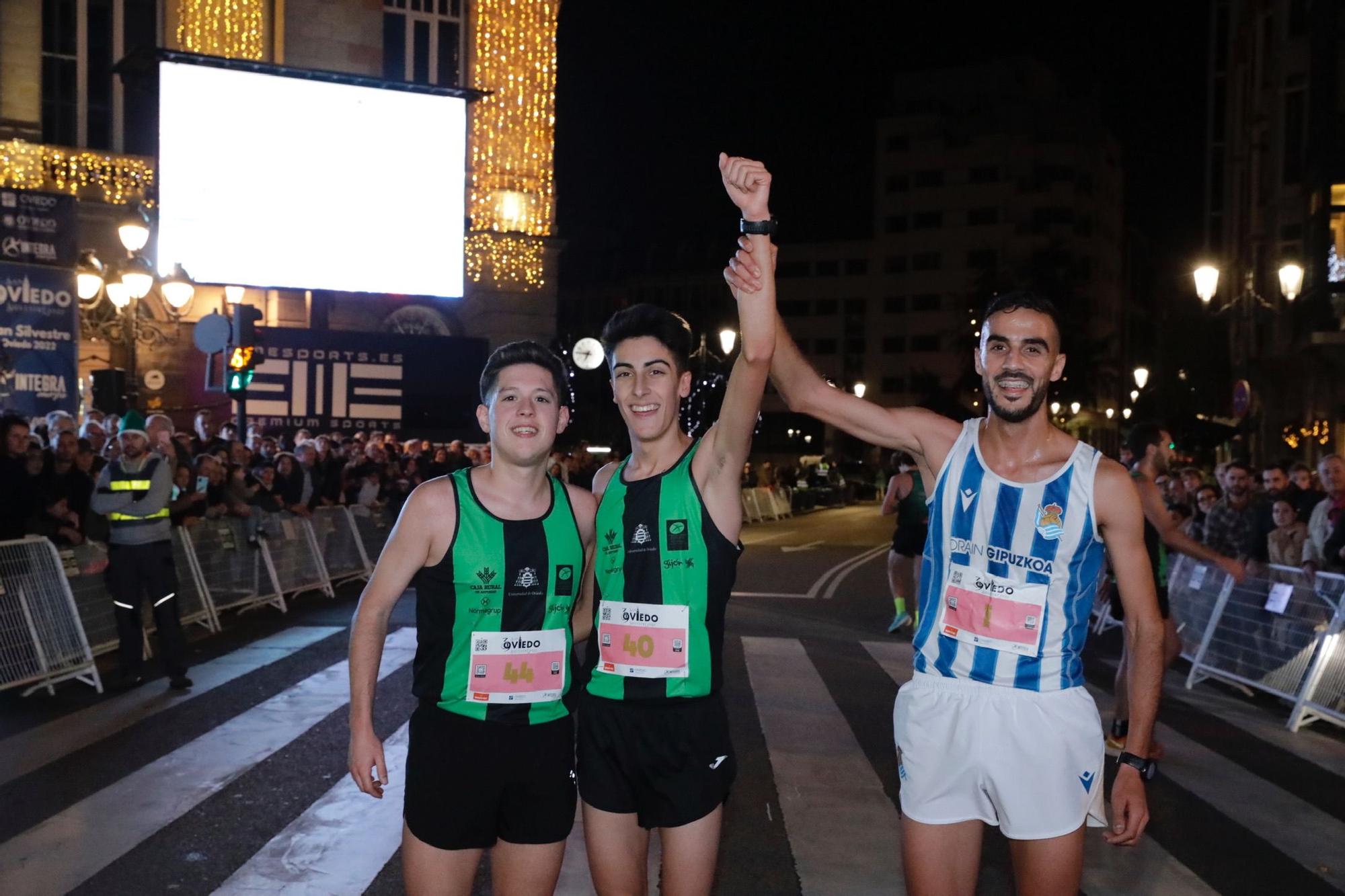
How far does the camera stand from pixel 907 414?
4090 millimetres

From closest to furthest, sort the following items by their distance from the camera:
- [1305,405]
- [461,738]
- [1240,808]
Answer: [461,738] < [1240,808] < [1305,405]

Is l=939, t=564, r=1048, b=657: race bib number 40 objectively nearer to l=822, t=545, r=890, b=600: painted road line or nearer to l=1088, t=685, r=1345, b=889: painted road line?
l=1088, t=685, r=1345, b=889: painted road line

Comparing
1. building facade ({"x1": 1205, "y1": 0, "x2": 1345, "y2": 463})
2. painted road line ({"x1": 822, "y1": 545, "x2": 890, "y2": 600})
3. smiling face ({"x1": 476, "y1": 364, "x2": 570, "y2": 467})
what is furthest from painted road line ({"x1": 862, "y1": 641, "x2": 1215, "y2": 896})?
building facade ({"x1": 1205, "y1": 0, "x2": 1345, "y2": 463})

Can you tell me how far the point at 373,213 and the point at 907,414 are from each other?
21.8 m

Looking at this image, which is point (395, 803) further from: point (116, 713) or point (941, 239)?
point (941, 239)

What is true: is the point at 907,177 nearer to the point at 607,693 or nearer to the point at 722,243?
the point at 722,243

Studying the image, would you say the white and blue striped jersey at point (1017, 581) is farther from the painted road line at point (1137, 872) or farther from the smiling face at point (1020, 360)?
the painted road line at point (1137, 872)

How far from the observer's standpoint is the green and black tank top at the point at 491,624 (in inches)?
143

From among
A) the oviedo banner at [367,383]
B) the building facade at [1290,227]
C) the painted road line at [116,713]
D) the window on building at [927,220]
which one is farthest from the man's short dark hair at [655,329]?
the window on building at [927,220]

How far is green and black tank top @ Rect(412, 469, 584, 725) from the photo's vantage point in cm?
363

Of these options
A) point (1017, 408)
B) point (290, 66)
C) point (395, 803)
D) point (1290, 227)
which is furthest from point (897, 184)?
point (1017, 408)

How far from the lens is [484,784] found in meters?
3.55

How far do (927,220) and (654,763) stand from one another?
90.6 metres

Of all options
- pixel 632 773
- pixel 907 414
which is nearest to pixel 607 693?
pixel 632 773
